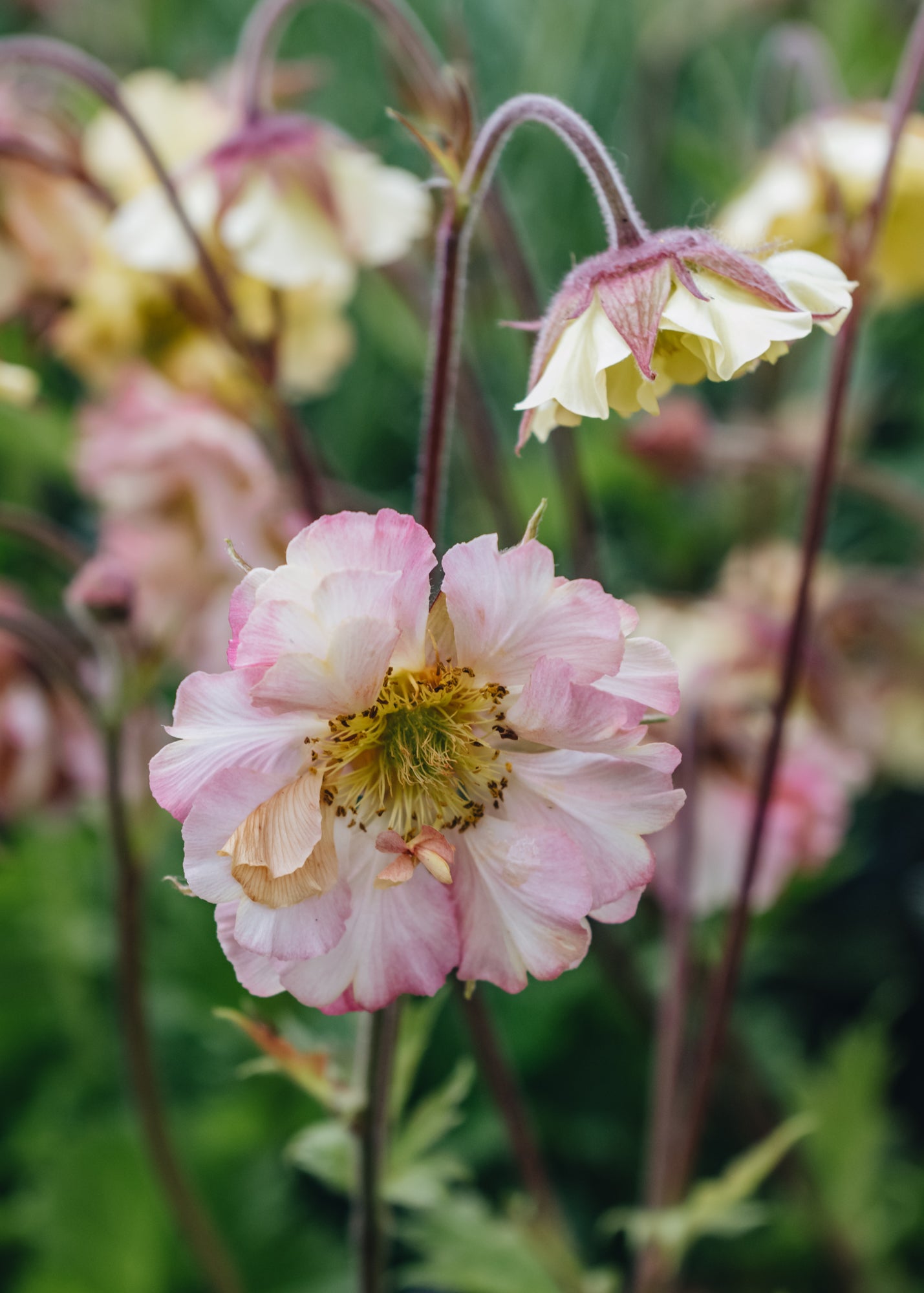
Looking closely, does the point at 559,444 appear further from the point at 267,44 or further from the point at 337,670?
the point at 337,670

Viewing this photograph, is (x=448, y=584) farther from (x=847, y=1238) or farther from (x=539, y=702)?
(x=847, y=1238)

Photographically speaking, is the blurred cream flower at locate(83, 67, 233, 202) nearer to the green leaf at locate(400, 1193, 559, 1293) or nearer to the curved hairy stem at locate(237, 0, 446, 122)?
the curved hairy stem at locate(237, 0, 446, 122)

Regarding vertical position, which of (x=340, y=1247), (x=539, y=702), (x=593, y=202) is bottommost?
(x=340, y=1247)

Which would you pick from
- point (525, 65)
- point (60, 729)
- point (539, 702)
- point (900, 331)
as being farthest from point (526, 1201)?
point (525, 65)

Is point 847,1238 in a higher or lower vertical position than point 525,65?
lower

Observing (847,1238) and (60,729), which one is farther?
(847,1238)

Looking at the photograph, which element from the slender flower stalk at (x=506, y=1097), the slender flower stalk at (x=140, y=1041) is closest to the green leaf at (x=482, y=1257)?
the slender flower stalk at (x=506, y=1097)

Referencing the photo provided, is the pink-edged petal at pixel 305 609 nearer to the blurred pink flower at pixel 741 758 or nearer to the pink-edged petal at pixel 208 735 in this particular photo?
the pink-edged petal at pixel 208 735
